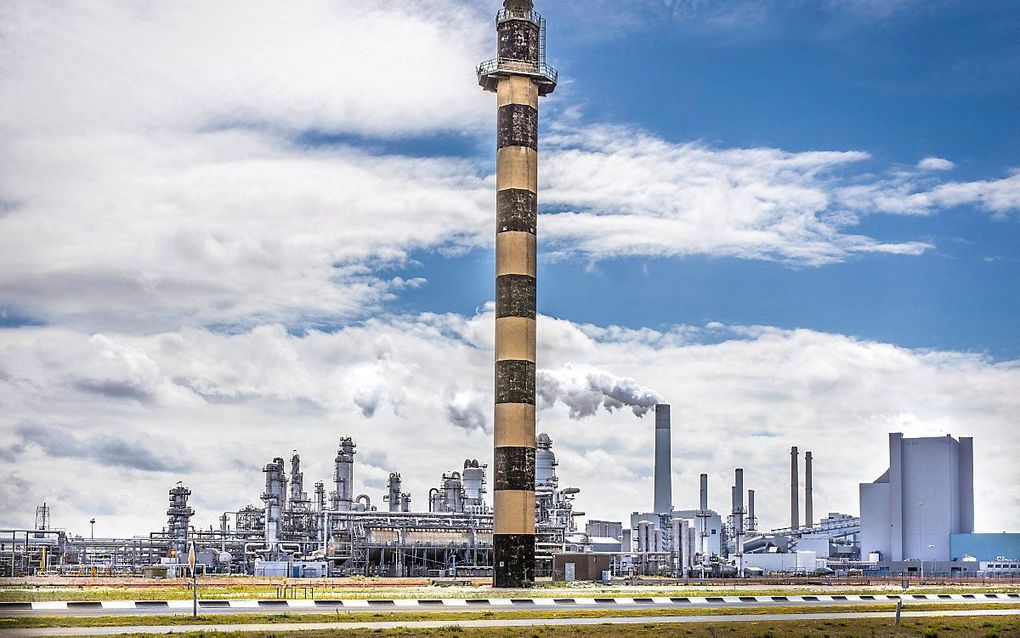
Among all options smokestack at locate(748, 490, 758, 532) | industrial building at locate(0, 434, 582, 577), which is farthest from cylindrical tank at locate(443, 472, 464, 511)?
smokestack at locate(748, 490, 758, 532)

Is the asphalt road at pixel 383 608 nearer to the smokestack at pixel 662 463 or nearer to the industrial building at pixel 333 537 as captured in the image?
the industrial building at pixel 333 537

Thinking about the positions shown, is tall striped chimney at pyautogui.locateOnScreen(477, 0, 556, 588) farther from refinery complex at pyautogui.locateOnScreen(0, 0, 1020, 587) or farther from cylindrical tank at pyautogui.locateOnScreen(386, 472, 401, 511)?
cylindrical tank at pyautogui.locateOnScreen(386, 472, 401, 511)

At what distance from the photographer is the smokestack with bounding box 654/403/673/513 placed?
137m

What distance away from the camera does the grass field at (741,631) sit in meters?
39.0

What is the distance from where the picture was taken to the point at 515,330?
244 feet

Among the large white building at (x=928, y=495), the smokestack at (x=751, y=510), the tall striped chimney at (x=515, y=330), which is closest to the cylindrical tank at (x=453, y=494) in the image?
the tall striped chimney at (x=515, y=330)

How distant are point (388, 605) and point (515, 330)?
24898mm

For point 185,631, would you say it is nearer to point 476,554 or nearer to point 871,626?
point 871,626

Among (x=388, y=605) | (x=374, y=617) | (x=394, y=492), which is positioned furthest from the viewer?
(x=394, y=492)

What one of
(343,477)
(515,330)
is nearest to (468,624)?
(515,330)

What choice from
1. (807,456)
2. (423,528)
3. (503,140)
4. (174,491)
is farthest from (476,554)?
(807,456)

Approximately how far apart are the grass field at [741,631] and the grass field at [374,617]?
15.2 feet

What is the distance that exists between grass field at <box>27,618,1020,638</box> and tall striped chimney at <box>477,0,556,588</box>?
2911 centimetres

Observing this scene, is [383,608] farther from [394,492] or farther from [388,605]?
[394,492]
